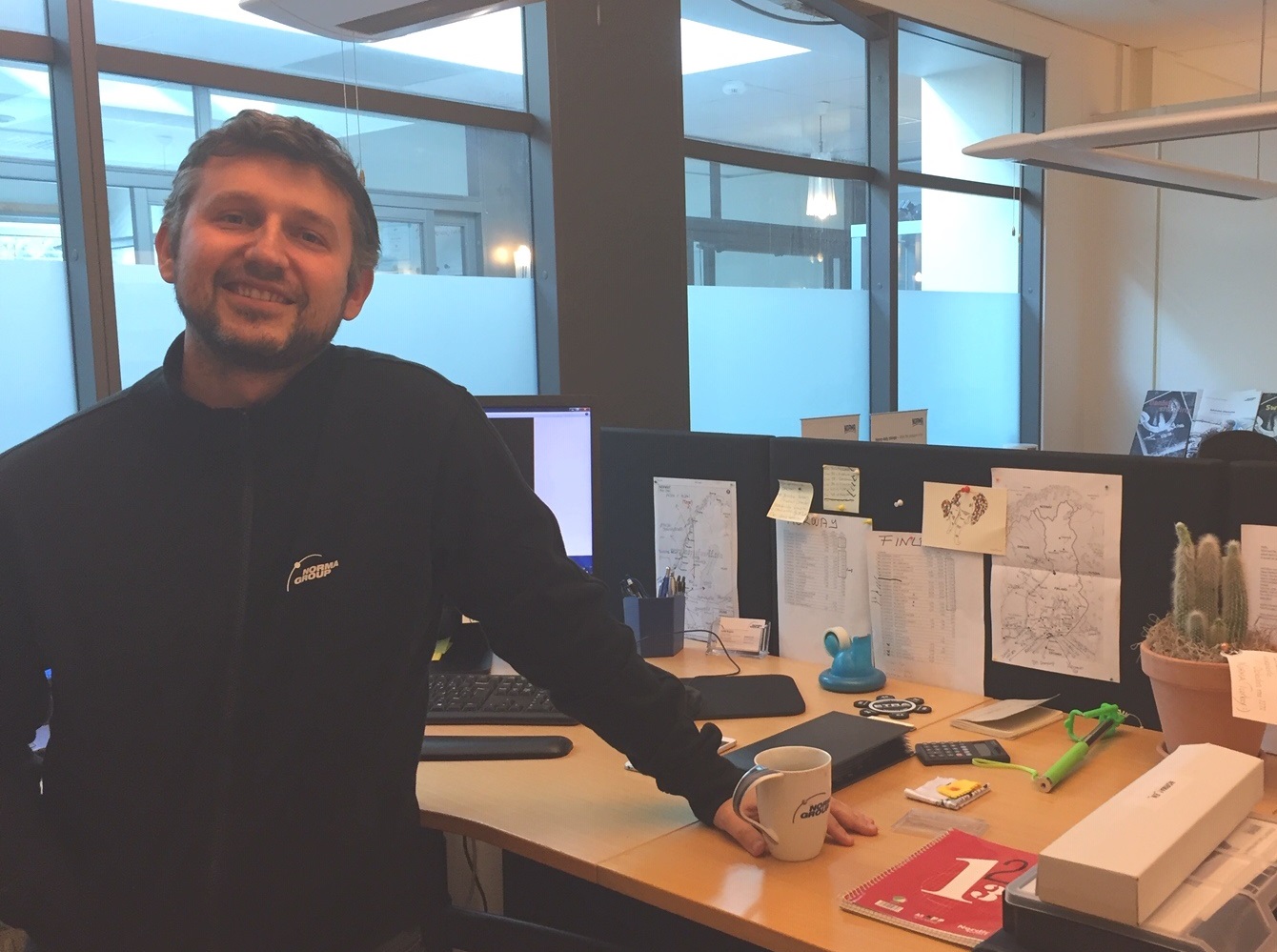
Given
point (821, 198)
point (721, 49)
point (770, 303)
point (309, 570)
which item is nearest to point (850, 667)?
point (309, 570)

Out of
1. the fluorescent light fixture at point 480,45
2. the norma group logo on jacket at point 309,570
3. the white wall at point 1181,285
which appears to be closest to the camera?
the norma group logo on jacket at point 309,570

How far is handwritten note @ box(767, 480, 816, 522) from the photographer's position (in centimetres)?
202

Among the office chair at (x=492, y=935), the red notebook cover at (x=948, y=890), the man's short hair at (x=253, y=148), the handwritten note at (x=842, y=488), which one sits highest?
the man's short hair at (x=253, y=148)

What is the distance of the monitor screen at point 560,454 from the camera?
2125 mm

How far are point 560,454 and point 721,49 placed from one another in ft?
9.81

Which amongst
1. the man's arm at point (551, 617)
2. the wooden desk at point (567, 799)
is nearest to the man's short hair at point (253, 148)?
the man's arm at point (551, 617)

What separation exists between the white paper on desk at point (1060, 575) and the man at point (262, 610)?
1.86 ft

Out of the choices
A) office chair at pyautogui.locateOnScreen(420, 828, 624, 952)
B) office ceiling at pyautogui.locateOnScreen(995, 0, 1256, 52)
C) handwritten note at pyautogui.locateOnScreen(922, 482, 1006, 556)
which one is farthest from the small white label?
office ceiling at pyautogui.locateOnScreen(995, 0, 1256, 52)

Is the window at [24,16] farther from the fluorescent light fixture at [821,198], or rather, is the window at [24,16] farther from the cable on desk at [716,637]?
the fluorescent light fixture at [821,198]

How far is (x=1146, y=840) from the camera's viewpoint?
104 centimetres

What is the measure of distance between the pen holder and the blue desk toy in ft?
1.09

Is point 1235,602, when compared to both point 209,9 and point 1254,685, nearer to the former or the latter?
point 1254,685

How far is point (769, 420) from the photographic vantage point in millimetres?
4723

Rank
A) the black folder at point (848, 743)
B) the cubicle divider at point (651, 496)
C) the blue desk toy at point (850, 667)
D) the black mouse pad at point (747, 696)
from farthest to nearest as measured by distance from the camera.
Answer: the cubicle divider at point (651, 496)
the blue desk toy at point (850, 667)
the black mouse pad at point (747, 696)
the black folder at point (848, 743)
